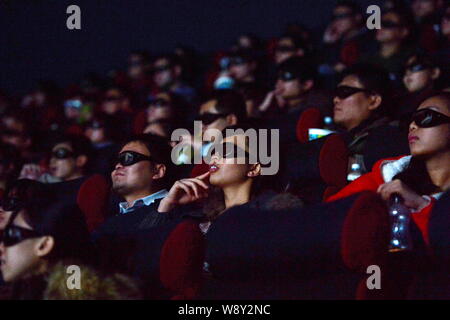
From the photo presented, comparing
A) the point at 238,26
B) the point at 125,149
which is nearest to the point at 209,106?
the point at 125,149

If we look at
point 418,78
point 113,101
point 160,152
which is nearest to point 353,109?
point 418,78

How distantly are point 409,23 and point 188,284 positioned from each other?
1.91 metres

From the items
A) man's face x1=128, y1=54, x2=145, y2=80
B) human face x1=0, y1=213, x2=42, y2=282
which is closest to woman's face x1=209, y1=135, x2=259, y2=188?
human face x1=0, y1=213, x2=42, y2=282

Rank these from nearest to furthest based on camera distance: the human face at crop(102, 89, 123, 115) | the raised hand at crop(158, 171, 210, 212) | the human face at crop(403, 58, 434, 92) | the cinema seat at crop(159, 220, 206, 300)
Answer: the cinema seat at crop(159, 220, 206, 300) < the raised hand at crop(158, 171, 210, 212) < the human face at crop(403, 58, 434, 92) < the human face at crop(102, 89, 123, 115)

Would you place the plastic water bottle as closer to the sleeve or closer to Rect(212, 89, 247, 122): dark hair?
the sleeve

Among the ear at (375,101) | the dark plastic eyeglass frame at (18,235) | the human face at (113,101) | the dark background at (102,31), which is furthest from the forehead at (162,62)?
the dark plastic eyeglass frame at (18,235)

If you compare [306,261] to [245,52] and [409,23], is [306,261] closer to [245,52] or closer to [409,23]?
[409,23]

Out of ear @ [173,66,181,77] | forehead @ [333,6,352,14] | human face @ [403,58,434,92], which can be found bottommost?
human face @ [403,58,434,92]

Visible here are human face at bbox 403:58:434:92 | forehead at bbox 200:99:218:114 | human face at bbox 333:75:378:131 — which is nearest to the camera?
human face at bbox 333:75:378:131

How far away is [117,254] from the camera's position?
1173 millimetres

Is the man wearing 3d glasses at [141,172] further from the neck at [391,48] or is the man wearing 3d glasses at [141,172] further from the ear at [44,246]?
the neck at [391,48]

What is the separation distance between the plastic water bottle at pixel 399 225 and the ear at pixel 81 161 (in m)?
1.51

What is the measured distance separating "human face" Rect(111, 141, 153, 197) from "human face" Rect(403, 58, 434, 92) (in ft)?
3.20

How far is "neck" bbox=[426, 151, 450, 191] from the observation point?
1.28 meters
